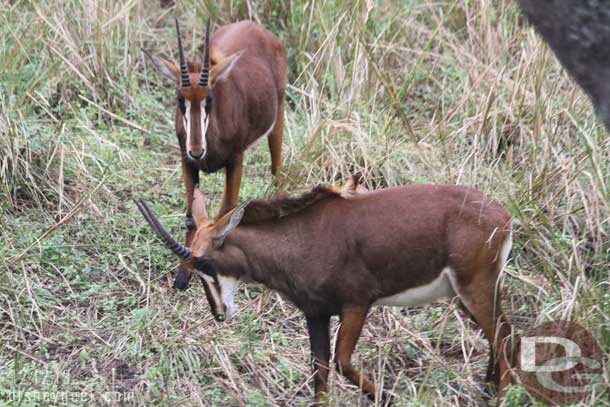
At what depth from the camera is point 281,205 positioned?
211 inches

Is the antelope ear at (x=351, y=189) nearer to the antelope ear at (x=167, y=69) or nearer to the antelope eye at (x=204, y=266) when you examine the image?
the antelope eye at (x=204, y=266)

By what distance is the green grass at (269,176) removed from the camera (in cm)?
564

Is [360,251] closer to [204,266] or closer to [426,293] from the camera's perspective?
[426,293]

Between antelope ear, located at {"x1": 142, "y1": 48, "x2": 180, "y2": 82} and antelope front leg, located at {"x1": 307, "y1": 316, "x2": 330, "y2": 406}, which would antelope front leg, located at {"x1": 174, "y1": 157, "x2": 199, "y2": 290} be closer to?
antelope ear, located at {"x1": 142, "y1": 48, "x2": 180, "y2": 82}

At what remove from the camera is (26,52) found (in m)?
8.30

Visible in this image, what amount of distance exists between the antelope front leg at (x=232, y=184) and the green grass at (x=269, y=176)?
24 cm

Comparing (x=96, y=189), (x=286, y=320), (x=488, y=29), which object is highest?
(x=488, y=29)

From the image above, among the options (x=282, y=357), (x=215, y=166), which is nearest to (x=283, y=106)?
(x=215, y=166)

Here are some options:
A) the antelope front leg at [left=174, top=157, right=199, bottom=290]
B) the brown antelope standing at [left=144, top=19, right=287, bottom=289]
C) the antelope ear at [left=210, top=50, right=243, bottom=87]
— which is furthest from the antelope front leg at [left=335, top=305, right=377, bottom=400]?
the antelope ear at [left=210, top=50, right=243, bottom=87]

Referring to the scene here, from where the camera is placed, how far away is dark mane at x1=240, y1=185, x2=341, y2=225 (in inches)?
209

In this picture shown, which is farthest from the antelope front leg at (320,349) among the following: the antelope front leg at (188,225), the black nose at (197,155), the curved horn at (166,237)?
the black nose at (197,155)

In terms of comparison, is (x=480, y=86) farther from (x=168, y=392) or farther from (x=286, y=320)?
(x=168, y=392)

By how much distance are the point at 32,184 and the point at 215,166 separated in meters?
1.25

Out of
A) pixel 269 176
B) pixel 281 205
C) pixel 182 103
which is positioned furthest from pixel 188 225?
pixel 269 176
